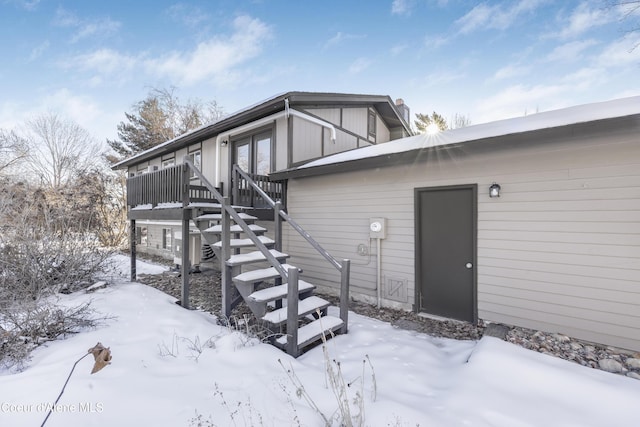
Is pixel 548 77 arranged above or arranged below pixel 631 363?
above

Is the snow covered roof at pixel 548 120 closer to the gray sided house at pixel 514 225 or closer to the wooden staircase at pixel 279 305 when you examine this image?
the gray sided house at pixel 514 225

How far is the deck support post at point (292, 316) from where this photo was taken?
122 inches

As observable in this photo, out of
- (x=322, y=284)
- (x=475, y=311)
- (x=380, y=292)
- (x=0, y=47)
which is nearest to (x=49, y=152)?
(x=0, y=47)

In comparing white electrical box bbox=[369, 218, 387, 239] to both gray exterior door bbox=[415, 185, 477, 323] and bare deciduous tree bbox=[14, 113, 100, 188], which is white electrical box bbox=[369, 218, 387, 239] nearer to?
gray exterior door bbox=[415, 185, 477, 323]

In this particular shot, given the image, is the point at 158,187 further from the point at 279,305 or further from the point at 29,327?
the point at 279,305

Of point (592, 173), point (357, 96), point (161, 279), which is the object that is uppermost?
point (357, 96)

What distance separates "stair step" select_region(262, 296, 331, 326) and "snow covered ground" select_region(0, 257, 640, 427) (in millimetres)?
298

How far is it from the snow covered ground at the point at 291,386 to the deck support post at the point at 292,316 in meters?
0.13

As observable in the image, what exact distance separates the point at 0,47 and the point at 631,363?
1639 centimetres

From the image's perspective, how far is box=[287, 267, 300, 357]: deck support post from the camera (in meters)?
3.10

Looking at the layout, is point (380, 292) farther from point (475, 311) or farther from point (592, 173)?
point (592, 173)

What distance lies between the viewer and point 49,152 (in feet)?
64.6

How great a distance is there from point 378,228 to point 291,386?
323 cm

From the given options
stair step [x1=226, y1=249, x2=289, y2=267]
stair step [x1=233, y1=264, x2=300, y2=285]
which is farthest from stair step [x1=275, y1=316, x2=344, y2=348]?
stair step [x1=226, y1=249, x2=289, y2=267]
